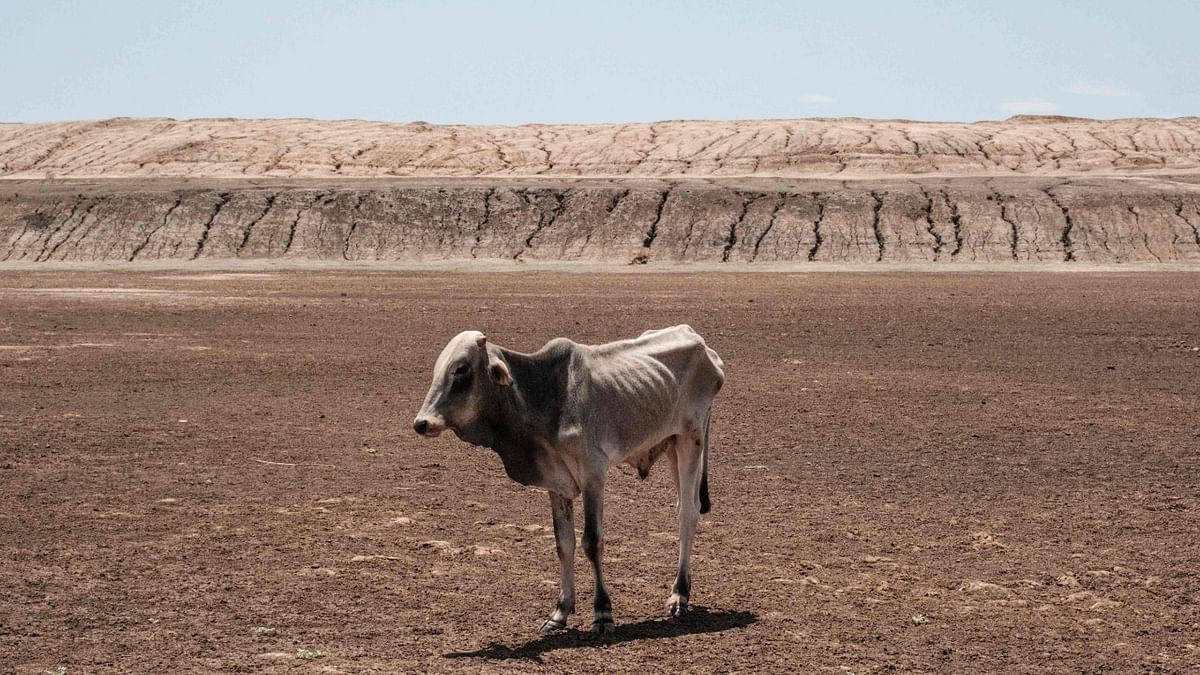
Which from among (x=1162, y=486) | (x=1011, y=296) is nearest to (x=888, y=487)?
(x=1162, y=486)

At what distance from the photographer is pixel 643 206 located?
252ft

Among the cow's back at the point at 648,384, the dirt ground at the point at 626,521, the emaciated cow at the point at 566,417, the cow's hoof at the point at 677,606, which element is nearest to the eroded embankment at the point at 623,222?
the dirt ground at the point at 626,521

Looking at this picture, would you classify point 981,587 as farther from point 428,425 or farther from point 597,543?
point 428,425

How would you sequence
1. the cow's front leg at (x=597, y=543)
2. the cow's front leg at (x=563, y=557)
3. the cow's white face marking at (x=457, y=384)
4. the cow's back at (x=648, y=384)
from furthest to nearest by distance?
the cow's back at (x=648, y=384)
the cow's front leg at (x=563, y=557)
the cow's front leg at (x=597, y=543)
the cow's white face marking at (x=457, y=384)

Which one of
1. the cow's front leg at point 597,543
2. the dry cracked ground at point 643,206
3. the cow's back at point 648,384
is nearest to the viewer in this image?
the cow's front leg at point 597,543

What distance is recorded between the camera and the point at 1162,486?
13.6m

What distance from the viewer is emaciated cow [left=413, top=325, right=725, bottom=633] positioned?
845 cm

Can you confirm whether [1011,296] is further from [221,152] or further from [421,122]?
[421,122]

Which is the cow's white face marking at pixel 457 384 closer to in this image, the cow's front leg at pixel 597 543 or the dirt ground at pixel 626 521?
the cow's front leg at pixel 597 543

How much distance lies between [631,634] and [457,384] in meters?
1.88

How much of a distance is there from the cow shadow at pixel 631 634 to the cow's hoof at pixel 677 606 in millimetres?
45

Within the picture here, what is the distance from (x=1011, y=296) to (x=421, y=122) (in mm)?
88867

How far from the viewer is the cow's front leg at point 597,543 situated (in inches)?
338

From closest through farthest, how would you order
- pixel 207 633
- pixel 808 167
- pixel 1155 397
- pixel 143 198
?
pixel 207 633 → pixel 1155 397 → pixel 143 198 → pixel 808 167
